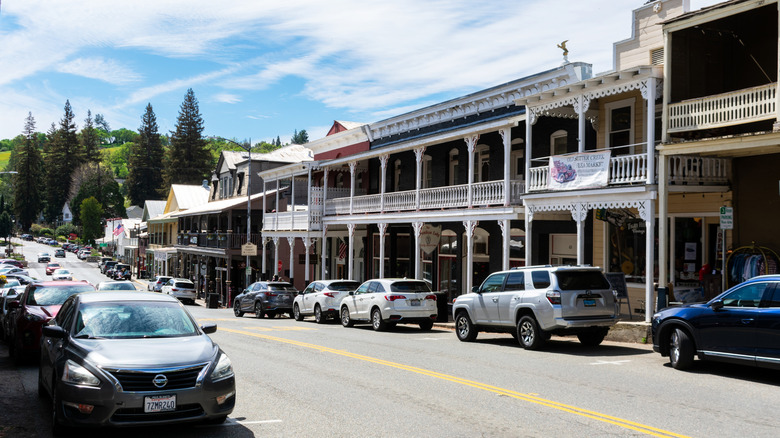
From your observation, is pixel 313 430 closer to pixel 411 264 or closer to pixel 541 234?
pixel 541 234

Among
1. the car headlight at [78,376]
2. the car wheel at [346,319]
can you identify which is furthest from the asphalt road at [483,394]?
the car wheel at [346,319]

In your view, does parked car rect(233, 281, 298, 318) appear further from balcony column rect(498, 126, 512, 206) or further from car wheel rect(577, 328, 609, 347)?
car wheel rect(577, 328, 609, 347)

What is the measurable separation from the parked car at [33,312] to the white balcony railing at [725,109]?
15.0 meters

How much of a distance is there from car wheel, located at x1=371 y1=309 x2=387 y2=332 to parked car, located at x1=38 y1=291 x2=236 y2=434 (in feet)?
42.9

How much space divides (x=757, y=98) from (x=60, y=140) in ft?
503

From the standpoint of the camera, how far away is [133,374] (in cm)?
729

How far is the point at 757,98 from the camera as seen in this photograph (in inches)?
642

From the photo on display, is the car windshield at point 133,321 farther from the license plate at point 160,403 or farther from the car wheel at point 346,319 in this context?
the car wheel at point 346,319

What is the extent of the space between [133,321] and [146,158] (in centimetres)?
14481

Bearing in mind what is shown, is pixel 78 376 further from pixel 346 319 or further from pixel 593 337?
pixel 346 319

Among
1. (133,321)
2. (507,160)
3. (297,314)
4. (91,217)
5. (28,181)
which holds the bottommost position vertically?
(297,314)

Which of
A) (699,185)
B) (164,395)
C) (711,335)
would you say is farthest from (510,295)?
(164,395)

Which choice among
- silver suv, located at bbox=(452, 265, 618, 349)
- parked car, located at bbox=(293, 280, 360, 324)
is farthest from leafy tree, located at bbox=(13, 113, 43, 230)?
silver suv, located at bbox=(452, 265, 618, 349)

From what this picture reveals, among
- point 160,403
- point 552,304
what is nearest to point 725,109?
point 552,304
